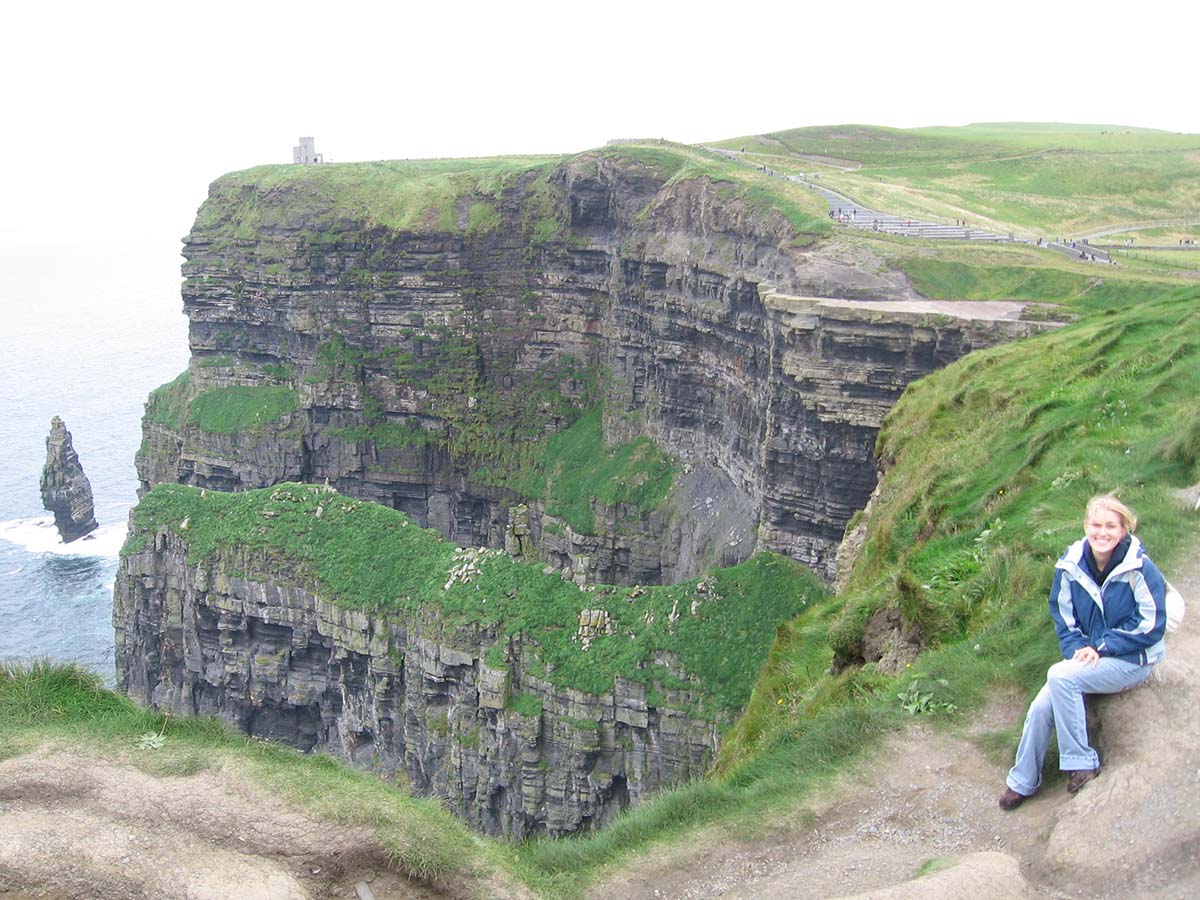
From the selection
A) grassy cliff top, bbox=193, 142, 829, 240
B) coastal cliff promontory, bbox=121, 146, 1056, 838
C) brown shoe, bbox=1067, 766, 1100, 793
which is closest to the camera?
brown shoe, bbox=1067, 766, 1100, 793

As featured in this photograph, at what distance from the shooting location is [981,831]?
1181cm

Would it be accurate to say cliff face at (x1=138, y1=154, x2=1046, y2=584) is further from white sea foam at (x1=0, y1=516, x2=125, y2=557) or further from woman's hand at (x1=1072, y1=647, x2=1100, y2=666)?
woman's hand at (x1=1072, y1=647, x2=1100, y2=666)

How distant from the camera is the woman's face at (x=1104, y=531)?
1191 cm

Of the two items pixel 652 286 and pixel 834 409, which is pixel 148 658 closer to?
pixel 652 286

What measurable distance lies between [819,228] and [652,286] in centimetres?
1474

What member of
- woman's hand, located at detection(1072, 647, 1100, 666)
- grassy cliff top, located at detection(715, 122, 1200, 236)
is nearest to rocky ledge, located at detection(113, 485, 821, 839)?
woman's hand, located at detection(1072, 647, 1100, 666)

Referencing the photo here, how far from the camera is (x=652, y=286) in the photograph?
6400 centimetres

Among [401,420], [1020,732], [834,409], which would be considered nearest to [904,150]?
[401,420]

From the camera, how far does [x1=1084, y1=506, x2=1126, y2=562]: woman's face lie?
39.1 ft

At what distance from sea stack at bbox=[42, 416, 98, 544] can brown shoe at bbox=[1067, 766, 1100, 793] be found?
97.2 m

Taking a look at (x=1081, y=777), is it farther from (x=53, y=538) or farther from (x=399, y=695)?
(x=53, y=538)

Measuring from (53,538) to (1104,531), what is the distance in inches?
4051

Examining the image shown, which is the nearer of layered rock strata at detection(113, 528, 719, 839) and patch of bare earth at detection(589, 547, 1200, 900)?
patch of bare earth at detection(589, 547, 1200, 900)

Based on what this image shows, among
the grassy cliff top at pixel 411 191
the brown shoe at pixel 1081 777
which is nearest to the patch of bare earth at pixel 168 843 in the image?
the brown shoe at pixel 1081 777
